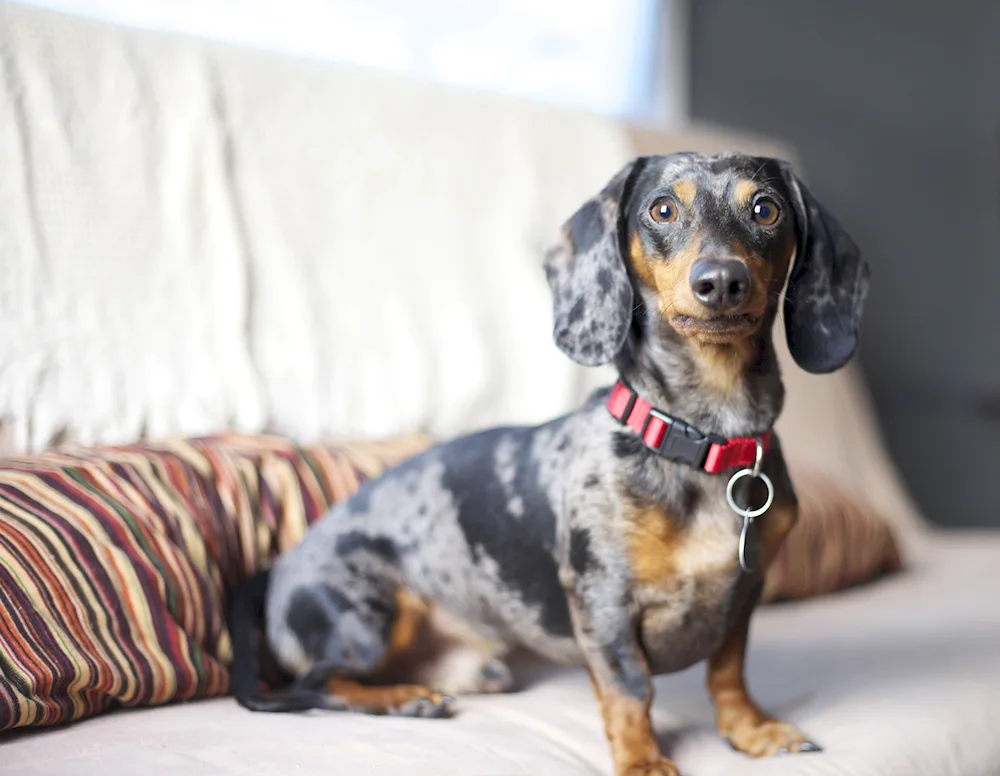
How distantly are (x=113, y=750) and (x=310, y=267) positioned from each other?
1.26 meters

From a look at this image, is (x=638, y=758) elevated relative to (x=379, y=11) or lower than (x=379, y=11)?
lower

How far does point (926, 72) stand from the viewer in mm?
3996

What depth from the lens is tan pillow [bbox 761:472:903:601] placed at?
231 centimetres

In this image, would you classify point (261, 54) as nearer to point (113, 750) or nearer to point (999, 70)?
point (113, 750)

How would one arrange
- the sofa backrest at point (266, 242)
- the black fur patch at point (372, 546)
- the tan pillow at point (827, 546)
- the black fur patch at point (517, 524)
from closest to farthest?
1. the black fur patch at point (517, 524)
2. the black fur patch at point (372, 546)
3. the sofa backrest at point (266, 242)
4. the tan pillow at point (827, 546)

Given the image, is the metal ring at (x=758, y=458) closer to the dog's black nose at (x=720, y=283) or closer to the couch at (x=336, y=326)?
the dog's black nose at (x=720, y=283)

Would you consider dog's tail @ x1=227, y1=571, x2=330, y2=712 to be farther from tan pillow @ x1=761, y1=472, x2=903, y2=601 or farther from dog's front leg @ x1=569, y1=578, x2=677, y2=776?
tan pillow @ x1=761, y1=472, x2=903, y2=601

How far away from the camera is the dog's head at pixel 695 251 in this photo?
134cm

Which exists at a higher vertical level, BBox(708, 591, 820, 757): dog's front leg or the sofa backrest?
the sofa backrest

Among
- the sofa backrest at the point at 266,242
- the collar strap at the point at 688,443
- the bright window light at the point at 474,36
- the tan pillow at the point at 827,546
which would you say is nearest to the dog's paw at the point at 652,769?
the collar strap at the point at 688,443

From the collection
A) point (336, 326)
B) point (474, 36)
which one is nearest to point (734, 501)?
point (336, 326)

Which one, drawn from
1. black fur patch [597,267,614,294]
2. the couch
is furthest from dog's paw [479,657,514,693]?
black fur patch [597,267,614,294]

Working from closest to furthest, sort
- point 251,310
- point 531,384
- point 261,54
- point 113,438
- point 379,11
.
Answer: point 113,438
point 251,310
point 261,54
point 531,384
point 379,11

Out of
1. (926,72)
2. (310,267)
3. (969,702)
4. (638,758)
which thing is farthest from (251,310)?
(926,72)
